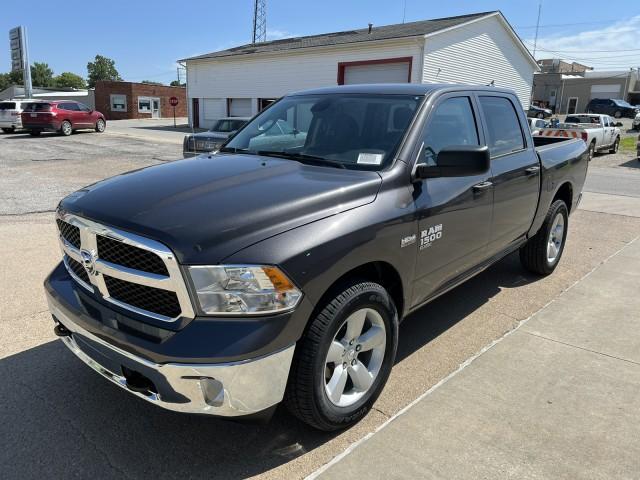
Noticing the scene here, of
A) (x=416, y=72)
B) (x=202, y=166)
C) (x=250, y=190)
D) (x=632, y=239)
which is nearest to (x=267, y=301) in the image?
(x=250, y=190)

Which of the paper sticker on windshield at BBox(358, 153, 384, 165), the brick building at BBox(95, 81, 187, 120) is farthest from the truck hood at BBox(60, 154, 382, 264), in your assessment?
the brick building at BBox(95, 81, 187, 120)

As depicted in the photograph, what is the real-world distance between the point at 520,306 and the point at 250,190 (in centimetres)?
304

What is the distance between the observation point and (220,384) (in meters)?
2.19

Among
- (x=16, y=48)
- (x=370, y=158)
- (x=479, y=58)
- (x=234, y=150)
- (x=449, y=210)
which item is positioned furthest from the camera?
(x=16, y=48)

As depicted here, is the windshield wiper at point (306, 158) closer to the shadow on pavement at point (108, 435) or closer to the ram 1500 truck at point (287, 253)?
the ram 1500 truck at point (287, 253)

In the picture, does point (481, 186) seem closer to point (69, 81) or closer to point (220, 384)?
point (220, 384)

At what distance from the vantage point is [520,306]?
462 cm

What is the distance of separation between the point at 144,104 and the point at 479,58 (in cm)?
3188

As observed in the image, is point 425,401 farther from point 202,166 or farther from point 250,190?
point 202,166

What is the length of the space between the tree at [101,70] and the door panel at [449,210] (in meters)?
134

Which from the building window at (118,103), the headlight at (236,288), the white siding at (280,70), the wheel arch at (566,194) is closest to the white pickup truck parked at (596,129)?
the white siding at (280,70)

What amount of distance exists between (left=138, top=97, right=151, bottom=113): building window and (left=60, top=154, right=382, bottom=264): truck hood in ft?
155

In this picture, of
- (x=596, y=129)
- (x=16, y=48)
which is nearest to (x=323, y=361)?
(x=596, y=129)

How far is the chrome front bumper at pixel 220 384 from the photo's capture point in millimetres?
2154
